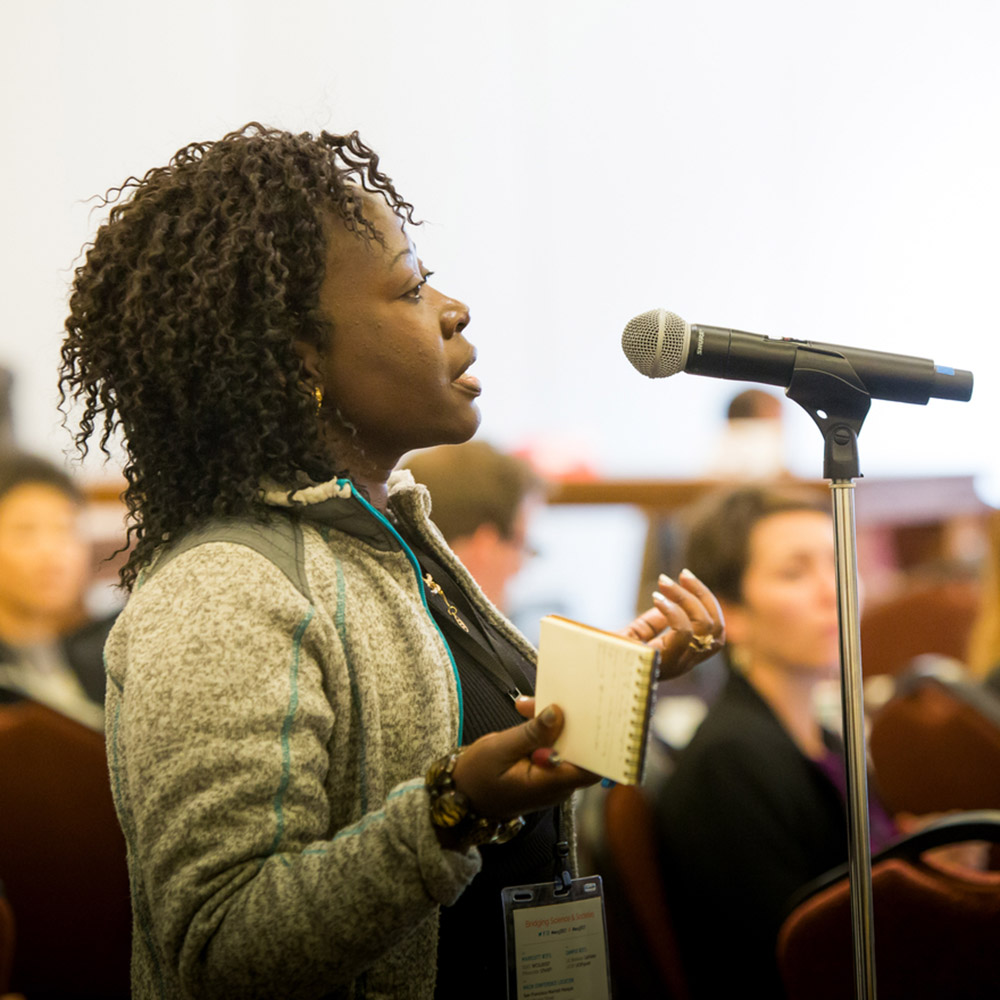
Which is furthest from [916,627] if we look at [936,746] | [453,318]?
[453,318]

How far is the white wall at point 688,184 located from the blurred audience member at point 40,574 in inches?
61.2

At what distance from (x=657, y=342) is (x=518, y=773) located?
0.51m

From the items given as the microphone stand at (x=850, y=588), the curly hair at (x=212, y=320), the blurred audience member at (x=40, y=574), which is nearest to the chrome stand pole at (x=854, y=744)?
the microphone stand at (x=850, y=588)

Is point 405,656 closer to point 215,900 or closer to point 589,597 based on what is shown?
point 215,900

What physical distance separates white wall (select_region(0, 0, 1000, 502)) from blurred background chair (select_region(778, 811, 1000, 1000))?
2.56 m

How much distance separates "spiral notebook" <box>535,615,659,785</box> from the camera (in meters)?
0.68

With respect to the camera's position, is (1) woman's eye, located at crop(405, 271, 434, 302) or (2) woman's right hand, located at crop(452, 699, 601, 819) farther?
(1) woman's eye, located at crop(405, 271, 434, 302)

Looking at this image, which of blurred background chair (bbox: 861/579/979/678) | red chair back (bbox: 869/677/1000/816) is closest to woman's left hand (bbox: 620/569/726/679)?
red chair back (bbox: 869/677/1000/816)

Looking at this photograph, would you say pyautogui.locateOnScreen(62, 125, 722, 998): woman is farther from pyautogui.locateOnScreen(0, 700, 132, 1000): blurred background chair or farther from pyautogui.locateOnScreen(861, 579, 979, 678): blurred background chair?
pyautogui.locateOnScreen(861, 579, 979, 678): blurred background chair

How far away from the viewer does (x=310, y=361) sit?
3.31ft

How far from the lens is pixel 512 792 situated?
2.41 feet

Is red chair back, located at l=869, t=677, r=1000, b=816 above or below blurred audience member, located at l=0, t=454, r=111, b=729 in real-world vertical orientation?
below

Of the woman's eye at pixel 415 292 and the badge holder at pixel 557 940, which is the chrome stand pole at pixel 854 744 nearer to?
the badge holder at pixel 557 940

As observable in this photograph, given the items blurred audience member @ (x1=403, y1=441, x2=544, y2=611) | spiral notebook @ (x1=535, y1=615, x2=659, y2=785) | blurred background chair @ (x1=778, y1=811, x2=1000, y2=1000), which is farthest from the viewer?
blurred audience member @ (x1=403, y1=441, x2=544, y2=611)
